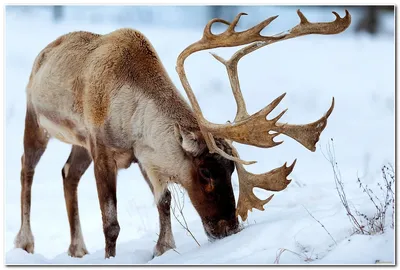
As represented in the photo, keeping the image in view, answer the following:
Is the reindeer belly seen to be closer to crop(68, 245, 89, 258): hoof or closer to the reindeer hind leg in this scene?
the reindeer hind leg

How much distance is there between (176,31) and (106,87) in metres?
0.85

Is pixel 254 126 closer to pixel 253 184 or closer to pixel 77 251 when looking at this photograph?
pixel 253 184

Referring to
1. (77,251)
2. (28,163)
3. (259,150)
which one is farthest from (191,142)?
(259,150)

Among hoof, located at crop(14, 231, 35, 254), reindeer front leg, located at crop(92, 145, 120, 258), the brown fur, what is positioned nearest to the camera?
the brown fur

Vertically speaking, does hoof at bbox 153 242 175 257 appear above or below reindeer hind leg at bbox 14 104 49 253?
below

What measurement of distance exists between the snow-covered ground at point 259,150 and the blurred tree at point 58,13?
0.07 m

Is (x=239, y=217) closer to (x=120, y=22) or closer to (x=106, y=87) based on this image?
(x=106, y=87)

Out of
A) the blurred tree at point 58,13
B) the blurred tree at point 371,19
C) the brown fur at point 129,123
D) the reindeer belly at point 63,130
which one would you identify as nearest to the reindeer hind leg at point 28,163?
the reindeer belly at point 63,130

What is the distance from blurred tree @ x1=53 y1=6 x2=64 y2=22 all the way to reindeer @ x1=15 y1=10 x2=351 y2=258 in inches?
7.8

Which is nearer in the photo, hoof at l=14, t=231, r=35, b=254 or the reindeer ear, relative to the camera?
the reindeer ear

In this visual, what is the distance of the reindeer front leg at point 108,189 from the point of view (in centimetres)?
523

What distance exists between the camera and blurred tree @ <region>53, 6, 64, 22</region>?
552 centimetres

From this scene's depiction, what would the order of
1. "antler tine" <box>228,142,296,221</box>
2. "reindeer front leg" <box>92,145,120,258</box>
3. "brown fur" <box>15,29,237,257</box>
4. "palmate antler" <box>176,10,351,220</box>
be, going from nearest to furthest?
"palmate antler" <box>176,10,351,220</box>, "antler tine" <box>228,142,296,221</box>, "brown fur" <box>15,29,237,257</box>, "reindeer front leg" <box>92,145,120,258</box>

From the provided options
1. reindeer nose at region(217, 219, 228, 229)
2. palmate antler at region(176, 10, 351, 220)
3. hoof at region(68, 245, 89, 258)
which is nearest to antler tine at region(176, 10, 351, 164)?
palmate antler at region(176, 10, 351, 220)
